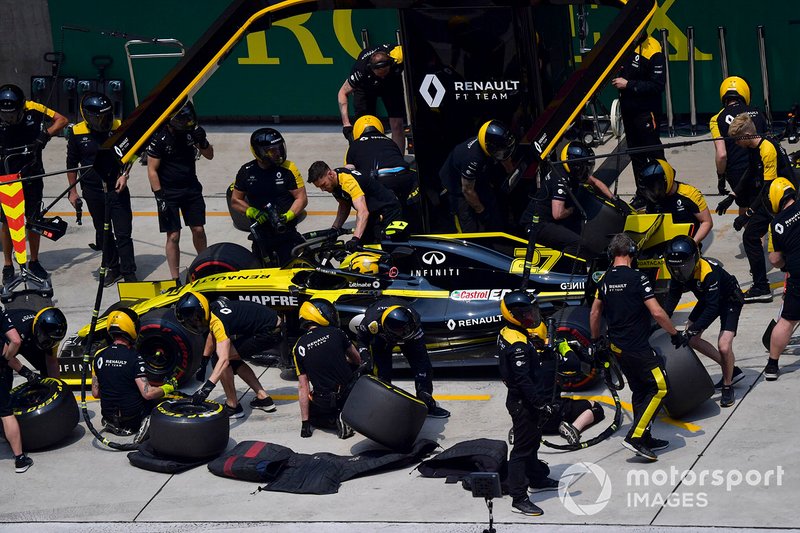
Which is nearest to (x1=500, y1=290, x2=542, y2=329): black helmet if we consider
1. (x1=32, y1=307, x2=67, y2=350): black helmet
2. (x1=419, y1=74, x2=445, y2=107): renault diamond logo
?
(x1=32, y1=307, x2=67, y2=350): black helmet

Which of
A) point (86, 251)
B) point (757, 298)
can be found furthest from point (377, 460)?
point (86, 251)

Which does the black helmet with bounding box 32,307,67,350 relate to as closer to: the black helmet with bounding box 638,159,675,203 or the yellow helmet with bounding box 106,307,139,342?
the yellow helmet with bounding box 106,307,139,342

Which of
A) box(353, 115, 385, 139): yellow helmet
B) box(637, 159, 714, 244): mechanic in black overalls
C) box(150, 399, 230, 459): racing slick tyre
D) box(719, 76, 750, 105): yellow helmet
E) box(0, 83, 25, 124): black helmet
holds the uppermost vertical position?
box(0, 83, 25, 124): black helmet

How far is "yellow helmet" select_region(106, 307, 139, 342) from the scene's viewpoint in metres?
12.4

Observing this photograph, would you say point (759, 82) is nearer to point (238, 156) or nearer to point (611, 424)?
point (238, 156)

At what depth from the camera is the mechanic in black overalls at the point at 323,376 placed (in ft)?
39.7

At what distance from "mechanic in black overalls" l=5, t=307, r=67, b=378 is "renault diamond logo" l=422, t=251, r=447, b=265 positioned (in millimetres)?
3340

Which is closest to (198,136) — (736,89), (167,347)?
(167,347)

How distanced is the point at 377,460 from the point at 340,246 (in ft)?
10.3

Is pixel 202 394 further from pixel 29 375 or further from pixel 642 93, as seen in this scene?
pixel 642 93

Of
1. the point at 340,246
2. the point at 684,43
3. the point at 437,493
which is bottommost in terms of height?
the point at 437,493

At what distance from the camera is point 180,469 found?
11672 mm

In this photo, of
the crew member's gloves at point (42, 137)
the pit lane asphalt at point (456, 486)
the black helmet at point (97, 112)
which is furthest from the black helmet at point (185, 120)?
the pit lane asphalt at point (456, 486)

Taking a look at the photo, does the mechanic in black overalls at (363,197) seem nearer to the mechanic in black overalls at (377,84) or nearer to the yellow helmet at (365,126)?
the yellow helmet at (365,126)
